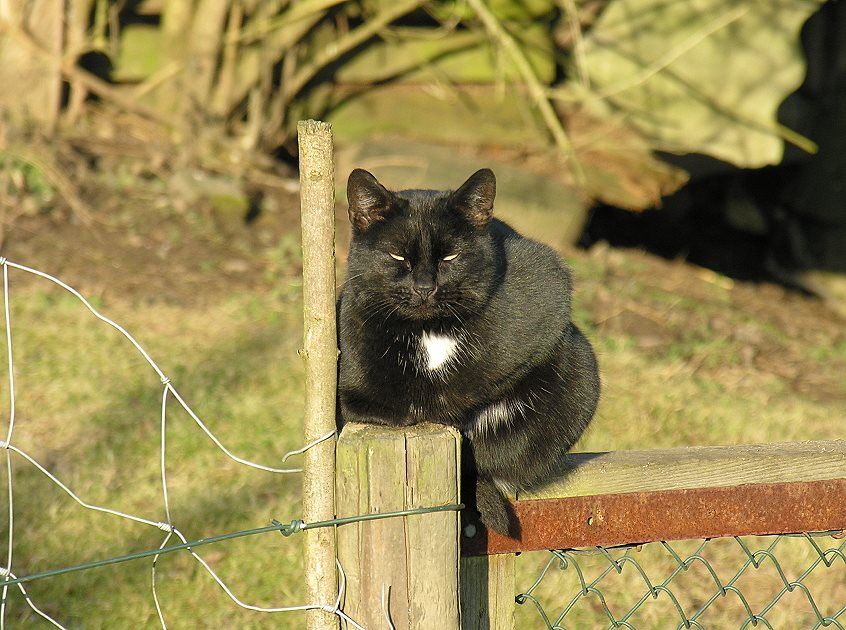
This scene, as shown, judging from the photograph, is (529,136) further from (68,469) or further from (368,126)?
(68,469)

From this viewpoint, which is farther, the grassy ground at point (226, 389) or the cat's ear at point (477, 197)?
the grassy ground at point (226, 389)

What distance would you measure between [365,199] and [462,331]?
0.32 meters

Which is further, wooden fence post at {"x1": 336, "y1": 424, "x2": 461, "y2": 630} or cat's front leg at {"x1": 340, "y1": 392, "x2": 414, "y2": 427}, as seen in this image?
cat's front leg at {"x1": 340, "y1": 392, "x2": 414, "y2": 427}

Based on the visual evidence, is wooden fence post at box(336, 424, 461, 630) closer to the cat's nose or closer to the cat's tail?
the cat's tail

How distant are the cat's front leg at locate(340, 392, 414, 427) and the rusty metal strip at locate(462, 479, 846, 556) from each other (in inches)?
9.5

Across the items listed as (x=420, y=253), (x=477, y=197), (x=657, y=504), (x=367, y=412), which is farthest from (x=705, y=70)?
(x=367, y=412)

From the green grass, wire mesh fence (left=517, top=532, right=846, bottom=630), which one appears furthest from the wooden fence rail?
the green grass

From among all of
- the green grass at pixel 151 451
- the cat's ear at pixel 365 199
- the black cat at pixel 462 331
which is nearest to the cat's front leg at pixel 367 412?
the black cat at pixel 462 331

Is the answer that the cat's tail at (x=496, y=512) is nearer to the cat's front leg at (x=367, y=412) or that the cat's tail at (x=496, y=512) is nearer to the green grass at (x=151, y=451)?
the cat's front leg at (x=367, y=412)

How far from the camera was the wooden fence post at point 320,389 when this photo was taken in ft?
4.55

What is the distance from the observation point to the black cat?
6.00ft

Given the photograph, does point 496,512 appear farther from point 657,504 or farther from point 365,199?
point 365,199

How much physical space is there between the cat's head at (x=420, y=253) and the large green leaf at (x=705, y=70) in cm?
429

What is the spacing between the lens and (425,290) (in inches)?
74.4
